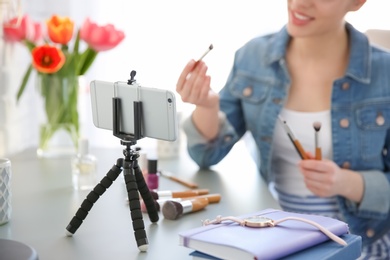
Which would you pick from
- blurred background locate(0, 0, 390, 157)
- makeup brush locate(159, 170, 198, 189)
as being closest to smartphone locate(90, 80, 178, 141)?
makeup brush locate(159, 170, 198, 189)

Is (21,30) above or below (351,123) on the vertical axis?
above

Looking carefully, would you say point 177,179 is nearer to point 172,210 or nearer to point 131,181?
point 172,210

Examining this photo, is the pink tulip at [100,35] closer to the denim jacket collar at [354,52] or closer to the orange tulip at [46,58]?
the orange tulip at [46,58]

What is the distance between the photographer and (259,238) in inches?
28.9

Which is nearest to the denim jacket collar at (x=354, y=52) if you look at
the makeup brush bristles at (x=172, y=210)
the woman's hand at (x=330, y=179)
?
the woman's hand at (x=330, y=179)

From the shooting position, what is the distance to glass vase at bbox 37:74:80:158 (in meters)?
1.47

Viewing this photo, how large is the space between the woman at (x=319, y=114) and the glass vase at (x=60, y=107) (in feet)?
0.93

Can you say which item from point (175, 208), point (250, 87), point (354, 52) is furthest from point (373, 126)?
point (175, 208)

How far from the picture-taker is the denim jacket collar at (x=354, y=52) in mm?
1359

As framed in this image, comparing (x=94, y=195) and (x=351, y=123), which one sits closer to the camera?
(x=94, y=195)

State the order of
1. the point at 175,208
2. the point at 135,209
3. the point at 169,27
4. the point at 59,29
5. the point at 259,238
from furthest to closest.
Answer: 1. the point at 169,27
2. the point at 59,29
3. the point at 175,208
4. the point at 135,209
5. the point at 259,238

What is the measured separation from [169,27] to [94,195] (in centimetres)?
107

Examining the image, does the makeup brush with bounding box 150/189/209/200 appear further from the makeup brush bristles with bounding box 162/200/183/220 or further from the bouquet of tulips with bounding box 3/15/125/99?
the bouquet of tulips with bounding box 3/15/125/99

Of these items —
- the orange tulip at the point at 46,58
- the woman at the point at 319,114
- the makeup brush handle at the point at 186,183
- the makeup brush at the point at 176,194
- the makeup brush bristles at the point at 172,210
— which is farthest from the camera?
the orange tulip at the point at 46,58
